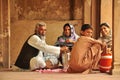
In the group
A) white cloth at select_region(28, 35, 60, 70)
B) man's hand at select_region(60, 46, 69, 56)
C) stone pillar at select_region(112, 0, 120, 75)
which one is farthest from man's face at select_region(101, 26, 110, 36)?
stone pillar at select_region(112, 0, 120, 75)

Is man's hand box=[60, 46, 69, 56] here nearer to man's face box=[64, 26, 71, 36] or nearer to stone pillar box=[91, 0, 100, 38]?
man's face box=[64, 26, 71, 36]

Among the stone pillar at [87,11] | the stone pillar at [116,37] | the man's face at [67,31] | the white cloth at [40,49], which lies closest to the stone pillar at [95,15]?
the stone pillar at [87,11]

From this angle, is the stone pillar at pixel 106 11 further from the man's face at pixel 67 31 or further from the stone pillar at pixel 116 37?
the stone pillar at pixel 116 37

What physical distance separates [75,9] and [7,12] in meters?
1.91

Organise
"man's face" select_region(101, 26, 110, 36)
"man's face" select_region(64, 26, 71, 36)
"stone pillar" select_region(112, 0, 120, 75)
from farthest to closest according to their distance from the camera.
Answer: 1. "man's face" select_region(64, 26, 71, 36)
2. "man's face" select_region(101, 26, 110, 36)
3. "stone pillar" select_region(112, 0, 120, 75)

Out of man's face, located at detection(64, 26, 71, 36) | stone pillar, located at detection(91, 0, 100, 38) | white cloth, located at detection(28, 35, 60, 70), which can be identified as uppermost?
stone pillar, located at detection(91, 0, 100, 38)

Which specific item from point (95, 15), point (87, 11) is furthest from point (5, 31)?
point (95, 15)

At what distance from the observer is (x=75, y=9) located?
1232 cm

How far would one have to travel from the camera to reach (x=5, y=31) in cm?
1166

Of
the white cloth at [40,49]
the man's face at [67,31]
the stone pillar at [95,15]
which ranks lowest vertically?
the white cloth at [40,49]

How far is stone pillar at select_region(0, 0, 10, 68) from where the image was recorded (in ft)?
38.0

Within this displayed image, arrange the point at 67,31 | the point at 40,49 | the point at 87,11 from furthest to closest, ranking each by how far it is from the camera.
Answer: the point at 87,11 → the point at 67,31 → the point at 40,49

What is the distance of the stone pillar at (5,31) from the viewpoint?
1159cm

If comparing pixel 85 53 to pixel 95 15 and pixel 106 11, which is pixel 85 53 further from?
pixel 95 15
